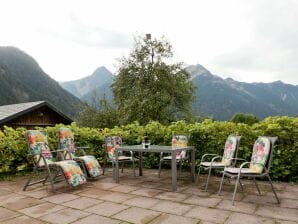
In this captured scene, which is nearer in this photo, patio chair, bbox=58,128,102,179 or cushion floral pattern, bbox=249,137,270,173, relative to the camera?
cushion floral pattern, bbox=249,137,270,173

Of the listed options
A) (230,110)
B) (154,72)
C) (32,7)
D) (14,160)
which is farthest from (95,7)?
(230,110)

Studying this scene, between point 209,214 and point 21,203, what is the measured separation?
2.83 metres

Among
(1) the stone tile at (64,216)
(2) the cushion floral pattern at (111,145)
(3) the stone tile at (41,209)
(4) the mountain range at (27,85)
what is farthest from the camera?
(4) the mountain range at (27,85)

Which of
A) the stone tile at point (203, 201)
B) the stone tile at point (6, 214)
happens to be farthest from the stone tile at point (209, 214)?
the stone tile at point (6, 214)

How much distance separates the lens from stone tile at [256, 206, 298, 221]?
383 cm

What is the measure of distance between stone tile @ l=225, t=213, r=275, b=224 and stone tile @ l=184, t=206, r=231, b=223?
0.25 feet

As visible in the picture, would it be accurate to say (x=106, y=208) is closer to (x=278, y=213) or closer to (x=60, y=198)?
(x=60, y=198)

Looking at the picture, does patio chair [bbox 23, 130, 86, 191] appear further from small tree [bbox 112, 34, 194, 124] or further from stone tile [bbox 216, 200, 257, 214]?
small tree [bbox 112, 34, 194, 124]

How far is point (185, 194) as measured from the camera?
509cm

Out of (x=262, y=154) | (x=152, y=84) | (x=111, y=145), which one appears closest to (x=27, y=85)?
(x=152, y=84)

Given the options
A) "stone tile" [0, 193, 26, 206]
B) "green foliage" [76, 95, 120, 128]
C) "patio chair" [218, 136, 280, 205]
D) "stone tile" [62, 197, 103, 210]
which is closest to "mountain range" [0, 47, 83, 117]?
"green foliage" [76, 95, 120, 128]

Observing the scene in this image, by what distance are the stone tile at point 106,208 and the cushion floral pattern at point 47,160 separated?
3.86 feet

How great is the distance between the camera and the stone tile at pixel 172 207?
4.07 m

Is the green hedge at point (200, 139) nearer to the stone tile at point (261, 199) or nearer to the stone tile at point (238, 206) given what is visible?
the stone tile at point (261, 199)
